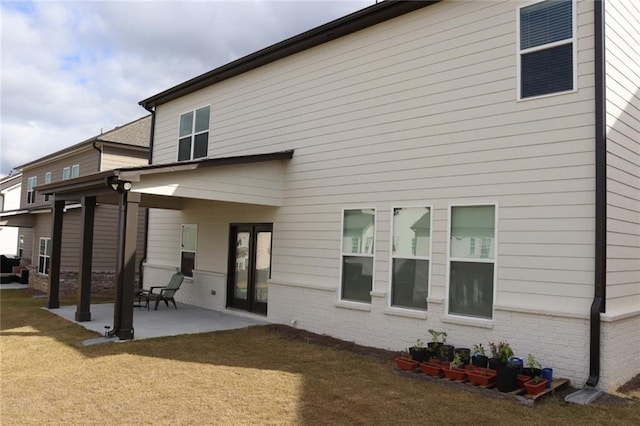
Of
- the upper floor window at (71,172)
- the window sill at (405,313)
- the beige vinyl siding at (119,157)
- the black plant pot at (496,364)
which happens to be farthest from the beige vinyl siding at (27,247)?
the black plant pot at (496,364)

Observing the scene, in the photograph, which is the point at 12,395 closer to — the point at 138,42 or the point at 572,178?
the point at 572,178

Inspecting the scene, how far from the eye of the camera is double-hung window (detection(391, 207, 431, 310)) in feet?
24.9

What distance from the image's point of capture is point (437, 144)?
7.51m

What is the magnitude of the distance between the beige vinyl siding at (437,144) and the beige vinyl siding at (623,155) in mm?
369

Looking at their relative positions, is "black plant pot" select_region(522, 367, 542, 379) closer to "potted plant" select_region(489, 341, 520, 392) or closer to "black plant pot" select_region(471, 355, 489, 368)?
"potted plant" select_region(489, 341, 520, 392)

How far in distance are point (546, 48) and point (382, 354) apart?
16.6ft

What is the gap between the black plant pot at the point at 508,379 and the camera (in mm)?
5645

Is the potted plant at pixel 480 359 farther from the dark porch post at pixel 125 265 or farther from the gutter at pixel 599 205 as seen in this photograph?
the dark porch post at pixel 125 265

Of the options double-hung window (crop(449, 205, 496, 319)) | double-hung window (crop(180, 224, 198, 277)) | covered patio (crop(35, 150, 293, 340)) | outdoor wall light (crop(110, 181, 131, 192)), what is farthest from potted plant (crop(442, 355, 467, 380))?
double-hung window (crop(180, 224, 198, 277))

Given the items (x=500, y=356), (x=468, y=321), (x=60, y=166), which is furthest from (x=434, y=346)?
(x=60, y=166)

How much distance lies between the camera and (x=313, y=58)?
9.80 m

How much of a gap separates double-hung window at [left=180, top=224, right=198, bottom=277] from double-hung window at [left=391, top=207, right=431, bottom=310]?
21.8ft

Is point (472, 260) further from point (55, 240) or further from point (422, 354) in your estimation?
point (55, 240)

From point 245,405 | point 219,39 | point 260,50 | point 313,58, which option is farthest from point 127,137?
point 245,405
